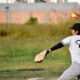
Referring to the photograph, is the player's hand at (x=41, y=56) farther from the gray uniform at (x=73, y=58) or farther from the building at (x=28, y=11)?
the building at (x=28, y=11)

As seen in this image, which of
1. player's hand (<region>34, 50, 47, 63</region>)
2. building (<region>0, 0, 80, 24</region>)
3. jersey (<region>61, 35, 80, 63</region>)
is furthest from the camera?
building (<region>0, 0, 80, 24</region>)

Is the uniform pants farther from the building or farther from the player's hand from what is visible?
the building

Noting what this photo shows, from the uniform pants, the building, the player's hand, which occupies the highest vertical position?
→ the player's hand

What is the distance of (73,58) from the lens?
7277 millimetres

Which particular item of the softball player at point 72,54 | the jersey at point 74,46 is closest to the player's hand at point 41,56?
the softball player at point 72,54

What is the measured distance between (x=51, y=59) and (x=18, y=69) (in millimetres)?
3682

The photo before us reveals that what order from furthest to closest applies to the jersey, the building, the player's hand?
the building, the jersey, the player's hand

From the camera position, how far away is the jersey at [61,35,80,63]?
23.9 feet

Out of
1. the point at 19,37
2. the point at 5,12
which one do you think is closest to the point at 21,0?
the point at 5,12

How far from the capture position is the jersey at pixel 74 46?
23.9 ft

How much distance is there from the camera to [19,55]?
65.4 feet

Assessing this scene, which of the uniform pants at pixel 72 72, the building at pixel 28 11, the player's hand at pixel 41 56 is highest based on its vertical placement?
the player's hand at pixel 41 56

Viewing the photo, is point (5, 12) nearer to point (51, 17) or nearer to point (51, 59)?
point (51, 17)

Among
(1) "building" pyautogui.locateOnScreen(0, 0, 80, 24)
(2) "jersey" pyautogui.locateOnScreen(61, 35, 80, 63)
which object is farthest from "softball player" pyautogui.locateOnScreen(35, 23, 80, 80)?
(1) "building" pyautogui.locateOnScreen(0, 0, 80, 24)
